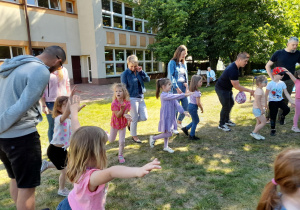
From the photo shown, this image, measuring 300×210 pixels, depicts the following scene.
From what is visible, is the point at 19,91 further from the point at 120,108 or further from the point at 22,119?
the point at 120,108

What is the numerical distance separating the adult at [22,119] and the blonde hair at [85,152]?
0.62 m

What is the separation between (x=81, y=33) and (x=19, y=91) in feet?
56.8

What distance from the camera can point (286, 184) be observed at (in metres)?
1.30

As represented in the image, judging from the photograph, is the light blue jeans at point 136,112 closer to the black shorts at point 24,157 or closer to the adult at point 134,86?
the adult at point 134,86

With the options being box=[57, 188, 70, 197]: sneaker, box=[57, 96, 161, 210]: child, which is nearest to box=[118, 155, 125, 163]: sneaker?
box=[57, 188, 70, 197]: sneaker

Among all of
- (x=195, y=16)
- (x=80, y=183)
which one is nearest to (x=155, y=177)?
(x=80, y=183)

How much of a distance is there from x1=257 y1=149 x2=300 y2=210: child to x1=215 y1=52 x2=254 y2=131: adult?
11.9 ft

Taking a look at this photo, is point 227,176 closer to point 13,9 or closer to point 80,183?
point 80,183

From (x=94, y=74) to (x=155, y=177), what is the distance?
15697mm

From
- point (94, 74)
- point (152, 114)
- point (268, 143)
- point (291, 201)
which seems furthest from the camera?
point (94, 74)

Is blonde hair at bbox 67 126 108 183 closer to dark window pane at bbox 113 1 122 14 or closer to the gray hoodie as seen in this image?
the gray hoodie

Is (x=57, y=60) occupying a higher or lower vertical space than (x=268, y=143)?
higher

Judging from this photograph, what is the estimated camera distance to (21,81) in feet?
6.24

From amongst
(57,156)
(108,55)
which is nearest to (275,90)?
(57,156)
